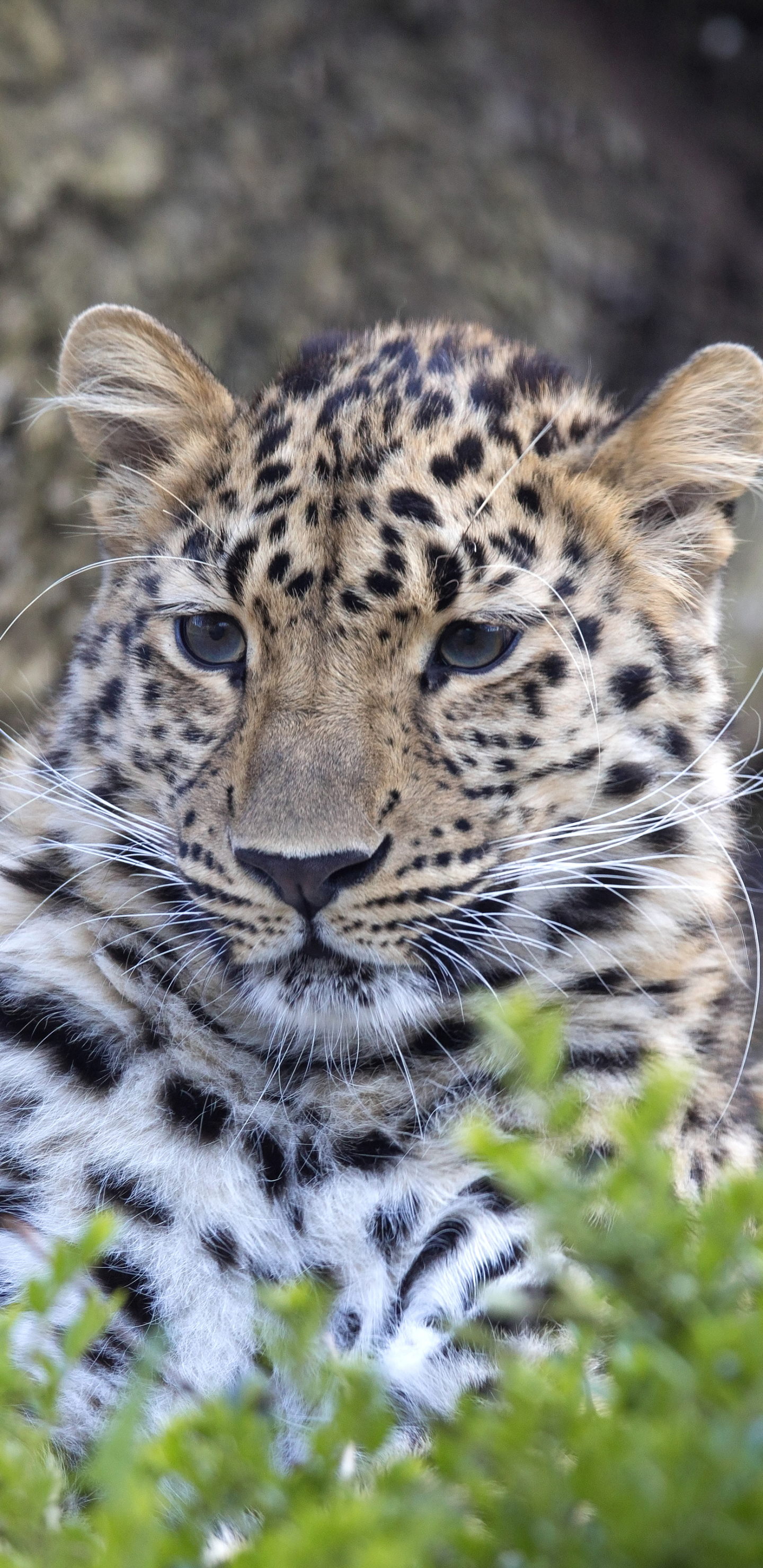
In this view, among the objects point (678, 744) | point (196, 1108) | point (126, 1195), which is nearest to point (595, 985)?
point (678, 744)

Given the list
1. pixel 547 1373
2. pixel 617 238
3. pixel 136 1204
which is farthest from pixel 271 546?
pixel 617 238

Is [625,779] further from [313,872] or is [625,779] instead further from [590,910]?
[313,872]

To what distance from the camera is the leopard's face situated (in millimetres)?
3449

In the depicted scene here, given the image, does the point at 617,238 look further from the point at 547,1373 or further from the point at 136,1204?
the point at 547,1373

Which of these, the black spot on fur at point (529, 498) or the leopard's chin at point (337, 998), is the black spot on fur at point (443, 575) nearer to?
the black spot on fur at point (529, 498)

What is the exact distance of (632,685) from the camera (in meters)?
3.76

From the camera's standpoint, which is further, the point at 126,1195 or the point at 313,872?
the point at 126,1195

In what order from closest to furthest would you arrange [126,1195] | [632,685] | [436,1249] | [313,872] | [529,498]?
[313,872]
[436,1249]
[126,1195]
[632,685]
[529,498]

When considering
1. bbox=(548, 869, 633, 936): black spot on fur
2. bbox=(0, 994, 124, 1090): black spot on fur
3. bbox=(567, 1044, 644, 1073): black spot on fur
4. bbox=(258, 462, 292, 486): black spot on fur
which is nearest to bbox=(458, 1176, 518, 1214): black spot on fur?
bbox=(567, 1044, 644, 1073): black spot on fur

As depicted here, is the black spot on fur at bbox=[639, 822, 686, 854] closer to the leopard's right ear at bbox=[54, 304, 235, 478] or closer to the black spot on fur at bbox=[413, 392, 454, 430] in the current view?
the black spot on fur at bbox=[413, 392, 454, 430]

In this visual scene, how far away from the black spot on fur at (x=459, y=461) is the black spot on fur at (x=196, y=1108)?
64.4 inches

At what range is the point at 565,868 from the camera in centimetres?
362

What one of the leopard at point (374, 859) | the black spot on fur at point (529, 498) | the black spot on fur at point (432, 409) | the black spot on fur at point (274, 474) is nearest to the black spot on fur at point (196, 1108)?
the leopard at point (374, 859)

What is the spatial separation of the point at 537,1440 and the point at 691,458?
301 centimetres
